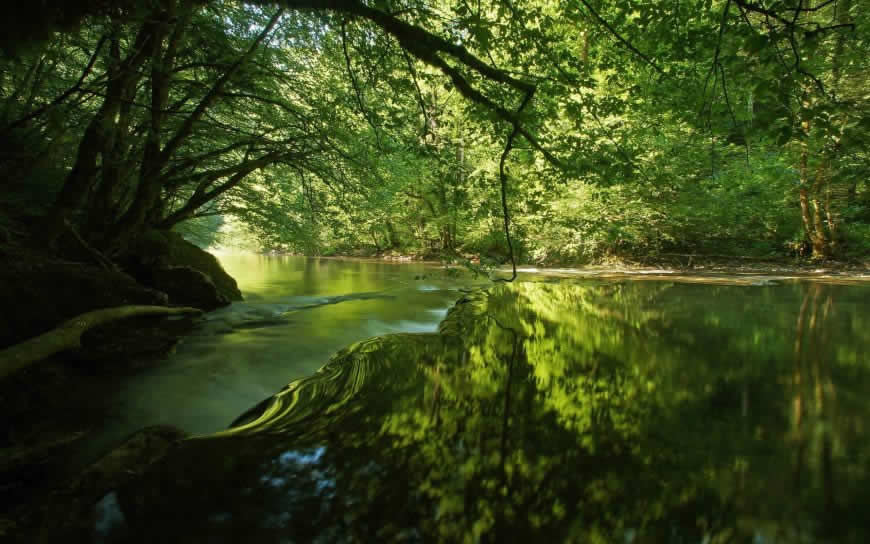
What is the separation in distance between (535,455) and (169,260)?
8.21 metres

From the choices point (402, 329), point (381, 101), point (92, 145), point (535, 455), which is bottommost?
point (535, 455)

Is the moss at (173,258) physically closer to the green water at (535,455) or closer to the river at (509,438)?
the river at (509,438)

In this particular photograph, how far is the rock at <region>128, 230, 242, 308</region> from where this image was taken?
24.6ft

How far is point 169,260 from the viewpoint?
8203 millimetres

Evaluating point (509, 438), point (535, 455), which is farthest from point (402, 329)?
point (535, 455)

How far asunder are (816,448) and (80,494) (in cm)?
434

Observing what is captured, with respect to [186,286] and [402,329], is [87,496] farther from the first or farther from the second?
[186,286]

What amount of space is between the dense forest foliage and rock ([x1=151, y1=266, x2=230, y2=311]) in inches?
34.1

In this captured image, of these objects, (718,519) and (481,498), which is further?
(481,498)

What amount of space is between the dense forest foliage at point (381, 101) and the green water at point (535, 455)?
1450mm

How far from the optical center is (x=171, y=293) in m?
7.55

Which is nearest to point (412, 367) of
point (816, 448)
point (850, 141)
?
point (816, 448)

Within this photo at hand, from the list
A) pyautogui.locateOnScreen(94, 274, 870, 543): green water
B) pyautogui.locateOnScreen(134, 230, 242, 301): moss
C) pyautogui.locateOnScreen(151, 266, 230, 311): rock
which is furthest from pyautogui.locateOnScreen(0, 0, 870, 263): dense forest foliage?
pyautogui.locateOnScreen(94, 274, 870, 543): green water

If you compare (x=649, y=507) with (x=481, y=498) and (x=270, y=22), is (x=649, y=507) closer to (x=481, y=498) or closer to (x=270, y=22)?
(x=481, y=498)
